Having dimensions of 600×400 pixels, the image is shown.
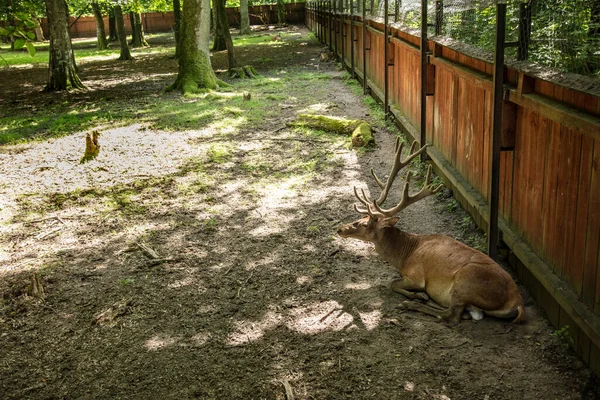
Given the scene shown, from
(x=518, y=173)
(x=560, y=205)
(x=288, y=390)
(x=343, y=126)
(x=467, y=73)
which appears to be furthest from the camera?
(x=343, y=126)

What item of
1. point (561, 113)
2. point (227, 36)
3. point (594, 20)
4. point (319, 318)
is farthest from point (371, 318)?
point (227, 36)

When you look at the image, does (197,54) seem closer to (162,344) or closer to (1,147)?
(1,147)

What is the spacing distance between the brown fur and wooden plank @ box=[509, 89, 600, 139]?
1.19 meters

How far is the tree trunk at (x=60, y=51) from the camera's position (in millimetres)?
17422

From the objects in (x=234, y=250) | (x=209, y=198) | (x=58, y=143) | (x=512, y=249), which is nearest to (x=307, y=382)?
(x=512, y=249)

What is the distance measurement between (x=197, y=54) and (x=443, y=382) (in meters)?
13.7

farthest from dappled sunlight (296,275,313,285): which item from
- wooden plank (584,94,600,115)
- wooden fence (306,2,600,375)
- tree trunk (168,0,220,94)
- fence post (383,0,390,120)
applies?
tree trunk (168,0,220,94)

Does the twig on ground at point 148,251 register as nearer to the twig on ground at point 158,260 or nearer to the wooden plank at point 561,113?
the twig on ground at point 158,260

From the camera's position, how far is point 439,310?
196 inches

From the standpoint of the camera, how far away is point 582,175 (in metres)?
4.14

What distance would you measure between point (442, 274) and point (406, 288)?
0.48 meters

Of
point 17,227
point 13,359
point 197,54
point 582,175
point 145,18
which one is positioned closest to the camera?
point 582,175

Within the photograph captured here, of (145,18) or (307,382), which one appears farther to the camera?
(145,18)

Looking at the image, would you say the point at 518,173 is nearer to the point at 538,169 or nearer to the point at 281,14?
the point at 538,169
